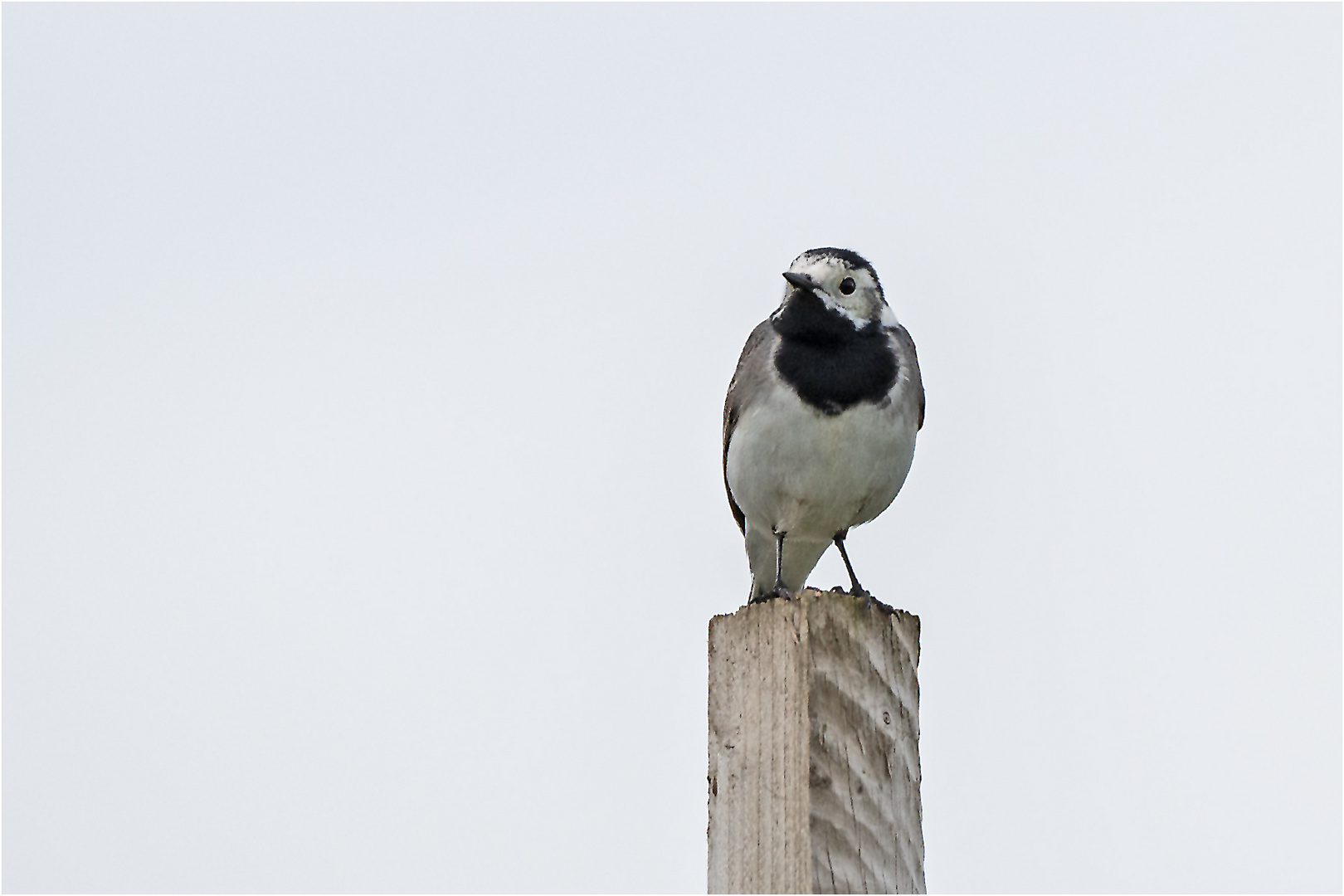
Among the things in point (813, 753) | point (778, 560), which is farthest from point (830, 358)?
point (813, 753)

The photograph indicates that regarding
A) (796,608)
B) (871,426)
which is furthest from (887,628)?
(871,426)

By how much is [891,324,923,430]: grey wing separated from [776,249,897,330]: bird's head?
12cm

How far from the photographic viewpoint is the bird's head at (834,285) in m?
7.38

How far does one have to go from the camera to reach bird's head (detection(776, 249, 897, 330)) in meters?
7.38

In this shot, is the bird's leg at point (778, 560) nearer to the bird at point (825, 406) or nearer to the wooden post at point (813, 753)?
the bird at point (825, 406)

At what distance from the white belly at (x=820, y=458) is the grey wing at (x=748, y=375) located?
11 cm

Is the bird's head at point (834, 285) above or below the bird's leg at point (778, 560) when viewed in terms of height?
above

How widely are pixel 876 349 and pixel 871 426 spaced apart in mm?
424

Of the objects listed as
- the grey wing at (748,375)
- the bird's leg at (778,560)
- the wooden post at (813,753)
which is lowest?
the wooden post at (813,753)

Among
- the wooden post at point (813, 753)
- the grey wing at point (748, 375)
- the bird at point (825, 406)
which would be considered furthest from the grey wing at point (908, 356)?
the wooden post at point (813, 753)

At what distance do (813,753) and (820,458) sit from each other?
3334 millimetres

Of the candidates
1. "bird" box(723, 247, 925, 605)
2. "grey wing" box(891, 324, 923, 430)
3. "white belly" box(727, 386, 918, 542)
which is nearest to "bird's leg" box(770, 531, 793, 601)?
"bird" box(723, 247, 925, 605)

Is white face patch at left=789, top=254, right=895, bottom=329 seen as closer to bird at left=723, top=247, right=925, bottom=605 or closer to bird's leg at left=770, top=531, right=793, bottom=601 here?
bird at left=723, top=247, right=925, bottom=605

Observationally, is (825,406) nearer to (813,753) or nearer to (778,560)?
(778,560)
